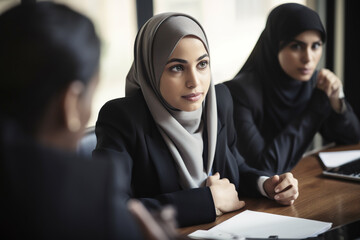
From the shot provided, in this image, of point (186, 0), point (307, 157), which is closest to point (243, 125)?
point (307, 157)

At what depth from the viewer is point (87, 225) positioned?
2.23 feet

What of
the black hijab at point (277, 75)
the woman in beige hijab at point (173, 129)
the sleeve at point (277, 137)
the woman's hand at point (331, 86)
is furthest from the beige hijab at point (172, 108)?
the woman's hand at point (331, 86)

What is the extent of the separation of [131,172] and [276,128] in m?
0.99

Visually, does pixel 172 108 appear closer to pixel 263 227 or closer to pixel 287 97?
pixel 263 227

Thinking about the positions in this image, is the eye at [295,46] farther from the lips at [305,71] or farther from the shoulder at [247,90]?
the shoulder at [247,90]

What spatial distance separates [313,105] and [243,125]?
0.40 meters

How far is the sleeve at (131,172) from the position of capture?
1336 millimetres

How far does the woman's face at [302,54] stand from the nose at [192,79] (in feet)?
2.64

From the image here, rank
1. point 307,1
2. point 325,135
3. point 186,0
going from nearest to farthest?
point 325,135 → point 307,1 → point 186,0

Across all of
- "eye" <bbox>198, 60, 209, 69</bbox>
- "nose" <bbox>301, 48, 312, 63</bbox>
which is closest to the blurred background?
"nose" <bbox>301, 48, 312, 63</bbox>

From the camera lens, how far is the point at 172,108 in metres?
1.53

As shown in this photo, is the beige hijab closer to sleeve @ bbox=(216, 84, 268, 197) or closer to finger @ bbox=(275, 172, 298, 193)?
sleeve @ bbox=(216, 84, 268, 197)

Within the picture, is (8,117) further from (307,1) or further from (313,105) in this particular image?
(307,1)

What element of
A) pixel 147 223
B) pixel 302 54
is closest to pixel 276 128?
pixel 302 54
